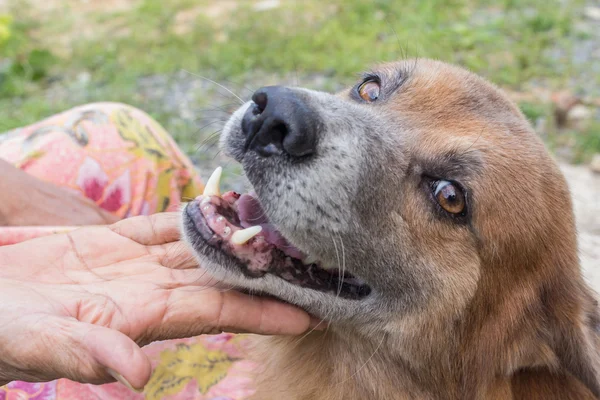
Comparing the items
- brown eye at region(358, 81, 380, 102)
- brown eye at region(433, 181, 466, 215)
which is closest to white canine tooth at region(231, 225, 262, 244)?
brown eye at region(433, 181, 466, 215)

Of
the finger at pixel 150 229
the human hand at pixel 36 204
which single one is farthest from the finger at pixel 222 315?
the human hand at pixel 36 204

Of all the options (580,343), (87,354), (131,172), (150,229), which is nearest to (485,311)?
(580,343)

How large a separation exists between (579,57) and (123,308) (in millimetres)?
7228

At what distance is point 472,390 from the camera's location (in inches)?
119

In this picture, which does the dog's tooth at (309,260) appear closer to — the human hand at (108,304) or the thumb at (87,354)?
the human hand at (108,304)

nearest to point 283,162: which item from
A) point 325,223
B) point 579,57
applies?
point 325,223

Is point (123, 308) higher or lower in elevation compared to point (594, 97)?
lower

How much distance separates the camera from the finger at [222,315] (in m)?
2.36

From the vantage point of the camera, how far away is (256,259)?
2.69m

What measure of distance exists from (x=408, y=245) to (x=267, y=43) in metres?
5.95

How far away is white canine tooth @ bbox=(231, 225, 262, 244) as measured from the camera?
254cm

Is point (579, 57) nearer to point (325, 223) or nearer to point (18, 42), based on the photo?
point (325, 223)

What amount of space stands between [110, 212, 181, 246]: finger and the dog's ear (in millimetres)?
1896

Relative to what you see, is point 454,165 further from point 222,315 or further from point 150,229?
point 150,229
